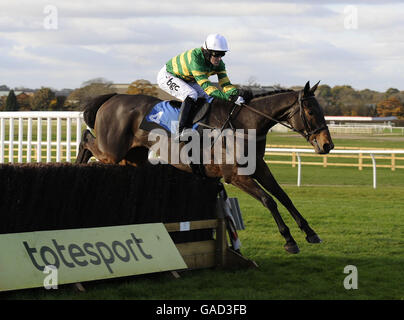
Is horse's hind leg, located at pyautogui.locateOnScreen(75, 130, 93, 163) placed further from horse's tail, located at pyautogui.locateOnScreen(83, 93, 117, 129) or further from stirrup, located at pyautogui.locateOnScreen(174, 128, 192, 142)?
stirrup, located at pyautogui.locateOnScreen(174, 128, 192, 142)

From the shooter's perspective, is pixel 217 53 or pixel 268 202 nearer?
pixel 268 202

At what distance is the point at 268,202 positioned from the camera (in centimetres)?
573

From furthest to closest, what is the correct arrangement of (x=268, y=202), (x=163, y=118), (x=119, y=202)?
1. (x=163, y=118)
2. (x=268, y=202)
3. (x=119, y=202)

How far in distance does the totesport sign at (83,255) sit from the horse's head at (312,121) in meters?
1.63

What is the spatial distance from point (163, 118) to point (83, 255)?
222 centimetres

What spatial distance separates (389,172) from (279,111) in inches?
620

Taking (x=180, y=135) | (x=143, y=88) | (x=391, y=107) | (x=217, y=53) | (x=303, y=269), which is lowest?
(x=303, y=269)

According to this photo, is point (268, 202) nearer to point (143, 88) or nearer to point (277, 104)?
point (277, 104)

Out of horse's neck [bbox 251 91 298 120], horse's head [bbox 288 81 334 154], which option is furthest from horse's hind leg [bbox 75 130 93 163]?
horse's head [bbox 288 81 334 154]

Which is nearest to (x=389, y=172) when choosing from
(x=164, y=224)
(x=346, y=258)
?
(x=346, y=258)

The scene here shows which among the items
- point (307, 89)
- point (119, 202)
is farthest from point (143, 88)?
point (119, 202)

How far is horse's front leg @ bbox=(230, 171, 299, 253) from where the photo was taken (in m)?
5.64

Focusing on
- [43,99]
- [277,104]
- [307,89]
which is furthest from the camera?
[43,99]

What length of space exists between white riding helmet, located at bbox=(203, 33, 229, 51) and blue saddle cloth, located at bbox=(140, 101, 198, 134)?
807 mm
